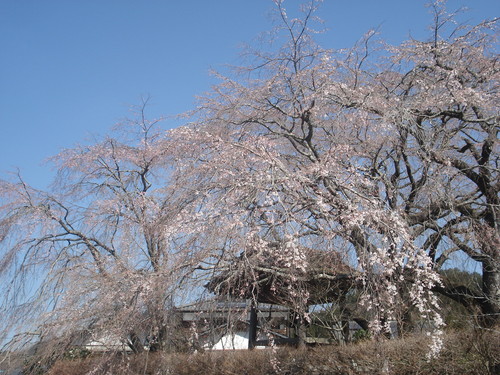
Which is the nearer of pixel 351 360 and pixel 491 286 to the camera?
pixel 351 360

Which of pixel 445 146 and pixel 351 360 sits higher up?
pixel 445 146

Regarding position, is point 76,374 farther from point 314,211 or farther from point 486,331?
point 486,331

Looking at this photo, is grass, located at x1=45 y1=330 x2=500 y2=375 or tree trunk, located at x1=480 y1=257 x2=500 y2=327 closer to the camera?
grass, located at x1=45 y1=330 x2=500 y2=375

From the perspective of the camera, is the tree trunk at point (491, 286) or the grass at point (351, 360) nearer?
the grass at point (351, 360)

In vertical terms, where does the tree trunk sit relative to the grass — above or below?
above

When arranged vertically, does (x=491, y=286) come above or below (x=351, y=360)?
above

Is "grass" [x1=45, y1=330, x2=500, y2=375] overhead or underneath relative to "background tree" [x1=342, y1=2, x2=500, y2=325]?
underneath

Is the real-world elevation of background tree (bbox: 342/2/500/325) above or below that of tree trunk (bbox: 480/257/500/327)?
above

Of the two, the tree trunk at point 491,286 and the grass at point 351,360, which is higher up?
the tree trunk at point 491,286

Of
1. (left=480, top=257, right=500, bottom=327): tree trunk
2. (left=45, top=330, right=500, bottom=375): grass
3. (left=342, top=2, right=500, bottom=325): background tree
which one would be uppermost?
(left=342, top=2, right=500, bottom=325): background tree

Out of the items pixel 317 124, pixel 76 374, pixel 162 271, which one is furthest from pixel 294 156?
pixel 76 374

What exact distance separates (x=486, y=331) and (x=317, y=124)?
157 inches

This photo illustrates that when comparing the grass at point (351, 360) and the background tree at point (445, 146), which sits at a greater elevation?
the background tree at point (445, 146)

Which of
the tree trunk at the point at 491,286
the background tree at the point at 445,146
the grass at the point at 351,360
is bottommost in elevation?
the grass at the point at 351,360
